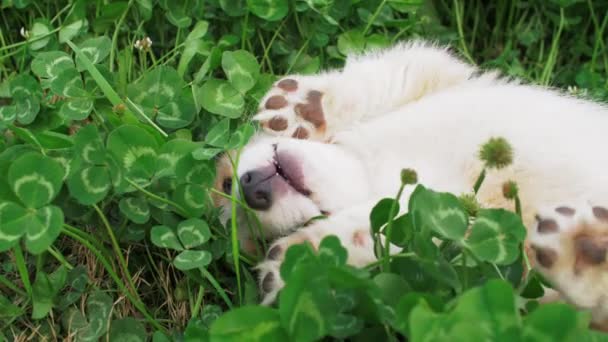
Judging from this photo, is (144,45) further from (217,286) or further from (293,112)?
(217,286)

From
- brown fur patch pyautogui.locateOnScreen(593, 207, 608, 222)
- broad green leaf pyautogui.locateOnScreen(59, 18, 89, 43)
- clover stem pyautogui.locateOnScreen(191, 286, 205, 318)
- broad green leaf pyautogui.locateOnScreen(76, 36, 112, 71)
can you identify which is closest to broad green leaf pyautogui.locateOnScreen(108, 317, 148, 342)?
clover stem pyautogui.locateOnScreen(191, 286, 205, 318)

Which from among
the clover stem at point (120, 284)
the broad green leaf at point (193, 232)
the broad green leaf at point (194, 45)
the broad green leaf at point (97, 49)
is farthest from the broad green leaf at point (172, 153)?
the broad green leaf at point (194, 45)

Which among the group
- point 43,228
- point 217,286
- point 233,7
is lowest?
point 217,286

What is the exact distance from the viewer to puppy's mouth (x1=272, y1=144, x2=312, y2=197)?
220 centimetres

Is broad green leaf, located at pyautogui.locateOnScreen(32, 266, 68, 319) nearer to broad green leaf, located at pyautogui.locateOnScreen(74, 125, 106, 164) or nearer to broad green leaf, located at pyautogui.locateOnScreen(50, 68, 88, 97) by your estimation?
broad green leaf, located at pyautogui.locateOnScreen(74, 125, 106, 164)

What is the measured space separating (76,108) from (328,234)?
2.72 ft

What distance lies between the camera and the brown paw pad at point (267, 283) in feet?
6.24

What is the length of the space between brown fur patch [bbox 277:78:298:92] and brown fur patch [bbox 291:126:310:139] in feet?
0.45

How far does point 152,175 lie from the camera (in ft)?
6.50

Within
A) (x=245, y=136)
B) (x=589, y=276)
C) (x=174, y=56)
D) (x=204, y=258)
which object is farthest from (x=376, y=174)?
(x=174, y=56)

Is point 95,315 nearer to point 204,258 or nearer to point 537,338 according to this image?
point 204,258

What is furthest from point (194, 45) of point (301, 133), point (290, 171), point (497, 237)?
point (497, 237)

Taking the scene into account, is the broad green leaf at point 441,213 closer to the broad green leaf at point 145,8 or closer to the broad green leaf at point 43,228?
the broad green leaf at point 43,228

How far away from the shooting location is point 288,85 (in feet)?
8.30
